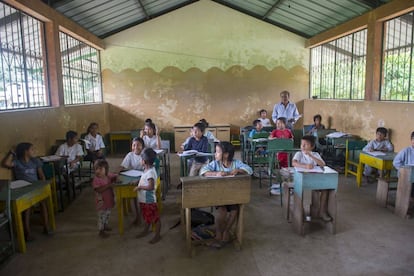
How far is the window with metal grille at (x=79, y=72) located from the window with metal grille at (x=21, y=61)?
105 cm

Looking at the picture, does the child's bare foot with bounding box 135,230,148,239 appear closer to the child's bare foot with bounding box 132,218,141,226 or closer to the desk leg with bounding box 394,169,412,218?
the child's bare foot with bounding box 132,218,141,226

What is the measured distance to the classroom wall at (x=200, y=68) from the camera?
30.3 ft

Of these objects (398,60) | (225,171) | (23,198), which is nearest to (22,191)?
(23,198)

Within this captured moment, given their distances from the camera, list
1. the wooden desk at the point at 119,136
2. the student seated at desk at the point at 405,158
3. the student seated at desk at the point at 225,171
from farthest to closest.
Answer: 1. the wooden desk at the point at 119,136
2. the student seated at desk at the point at 405,158
3. the student seated at desk at the point at 225,171

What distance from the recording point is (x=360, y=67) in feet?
22.9

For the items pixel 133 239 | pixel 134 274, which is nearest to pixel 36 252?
pixel 133 239

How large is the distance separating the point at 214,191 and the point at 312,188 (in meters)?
1.18

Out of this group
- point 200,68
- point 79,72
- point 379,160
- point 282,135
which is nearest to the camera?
point 379,160

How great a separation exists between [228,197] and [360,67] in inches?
219

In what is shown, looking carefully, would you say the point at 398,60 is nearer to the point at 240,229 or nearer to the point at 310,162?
the point at 310,162

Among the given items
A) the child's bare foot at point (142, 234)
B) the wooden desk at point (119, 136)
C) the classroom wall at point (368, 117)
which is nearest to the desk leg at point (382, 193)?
the classroom wall at point (368, 117)

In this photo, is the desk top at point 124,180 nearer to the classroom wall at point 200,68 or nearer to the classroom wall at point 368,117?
the classroom wall at point 368,117

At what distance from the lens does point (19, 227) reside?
3133 millimetres

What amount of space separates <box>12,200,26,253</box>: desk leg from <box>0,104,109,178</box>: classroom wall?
3.44 ft
